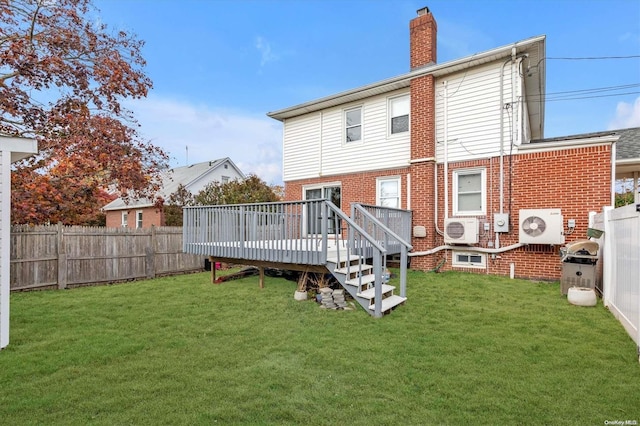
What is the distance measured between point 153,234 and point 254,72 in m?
9.34

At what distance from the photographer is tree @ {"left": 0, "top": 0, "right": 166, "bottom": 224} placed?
366 inches

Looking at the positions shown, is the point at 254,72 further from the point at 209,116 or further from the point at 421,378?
the point at 421,378

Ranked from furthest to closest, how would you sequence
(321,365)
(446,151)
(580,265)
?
(446,151) → (580,265) → (321,365)

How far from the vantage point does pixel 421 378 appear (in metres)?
3.18

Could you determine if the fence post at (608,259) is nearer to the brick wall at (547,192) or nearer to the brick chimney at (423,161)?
the brick wall at (547,192)

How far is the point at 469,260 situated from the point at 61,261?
33.9 ft

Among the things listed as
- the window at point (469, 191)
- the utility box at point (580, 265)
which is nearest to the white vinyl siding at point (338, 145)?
the window at point (469, 191)

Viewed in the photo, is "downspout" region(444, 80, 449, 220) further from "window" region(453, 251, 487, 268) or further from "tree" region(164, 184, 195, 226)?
"tree" region(164, 184, 195, 226)

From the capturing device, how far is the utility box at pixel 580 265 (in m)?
5.99

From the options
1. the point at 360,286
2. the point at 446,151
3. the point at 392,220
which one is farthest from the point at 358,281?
the point at 446,151

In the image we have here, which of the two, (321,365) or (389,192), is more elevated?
(389,192)

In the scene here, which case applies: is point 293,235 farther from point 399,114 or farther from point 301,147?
point 301,147

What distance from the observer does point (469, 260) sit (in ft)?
28.4

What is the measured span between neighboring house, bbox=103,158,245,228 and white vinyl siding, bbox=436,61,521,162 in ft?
53.4
